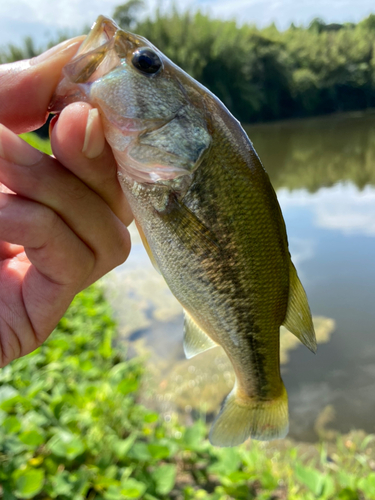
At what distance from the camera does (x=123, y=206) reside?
1628 millimetres

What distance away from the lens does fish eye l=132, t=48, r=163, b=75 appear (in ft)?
4.27

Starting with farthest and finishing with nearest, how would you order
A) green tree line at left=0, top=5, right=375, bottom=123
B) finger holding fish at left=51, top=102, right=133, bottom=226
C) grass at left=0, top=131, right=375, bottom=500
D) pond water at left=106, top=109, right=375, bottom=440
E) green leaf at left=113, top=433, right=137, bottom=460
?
green tree line at left=0, top=5, right=375, bottom=123 → pond water at left=106, top=109, right=375, bottom=440 → green leaf at left=113, top=433, right=137, bottom=460 → grass at left=0, top=131, right=375, bottom=500 → finger holding fish at left=51, top=102, right=133, bottom=226

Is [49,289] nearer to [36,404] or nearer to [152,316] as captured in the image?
[36,404]

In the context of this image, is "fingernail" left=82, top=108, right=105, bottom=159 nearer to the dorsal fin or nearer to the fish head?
the fish head

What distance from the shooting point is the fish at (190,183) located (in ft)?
4.19

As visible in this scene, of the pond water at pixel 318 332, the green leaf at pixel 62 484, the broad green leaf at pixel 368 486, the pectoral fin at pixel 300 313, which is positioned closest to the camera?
the pectoral fin at pixel 300 313

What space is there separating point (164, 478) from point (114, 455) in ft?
1.36

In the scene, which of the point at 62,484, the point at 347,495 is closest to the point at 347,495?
the point at 347,495

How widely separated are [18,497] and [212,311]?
5.63 ft

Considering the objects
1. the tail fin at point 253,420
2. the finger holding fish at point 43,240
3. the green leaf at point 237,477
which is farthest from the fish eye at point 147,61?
the green leaf at point 237,477

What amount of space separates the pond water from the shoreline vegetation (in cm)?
67

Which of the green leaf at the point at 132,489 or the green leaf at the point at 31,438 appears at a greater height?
the green leaf at the point at 31,438

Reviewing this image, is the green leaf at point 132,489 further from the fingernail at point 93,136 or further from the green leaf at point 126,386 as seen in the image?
the fingernail at point 93,136

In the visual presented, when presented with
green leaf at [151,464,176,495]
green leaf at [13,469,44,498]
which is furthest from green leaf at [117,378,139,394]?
green leaf at [13,469,44,498]
